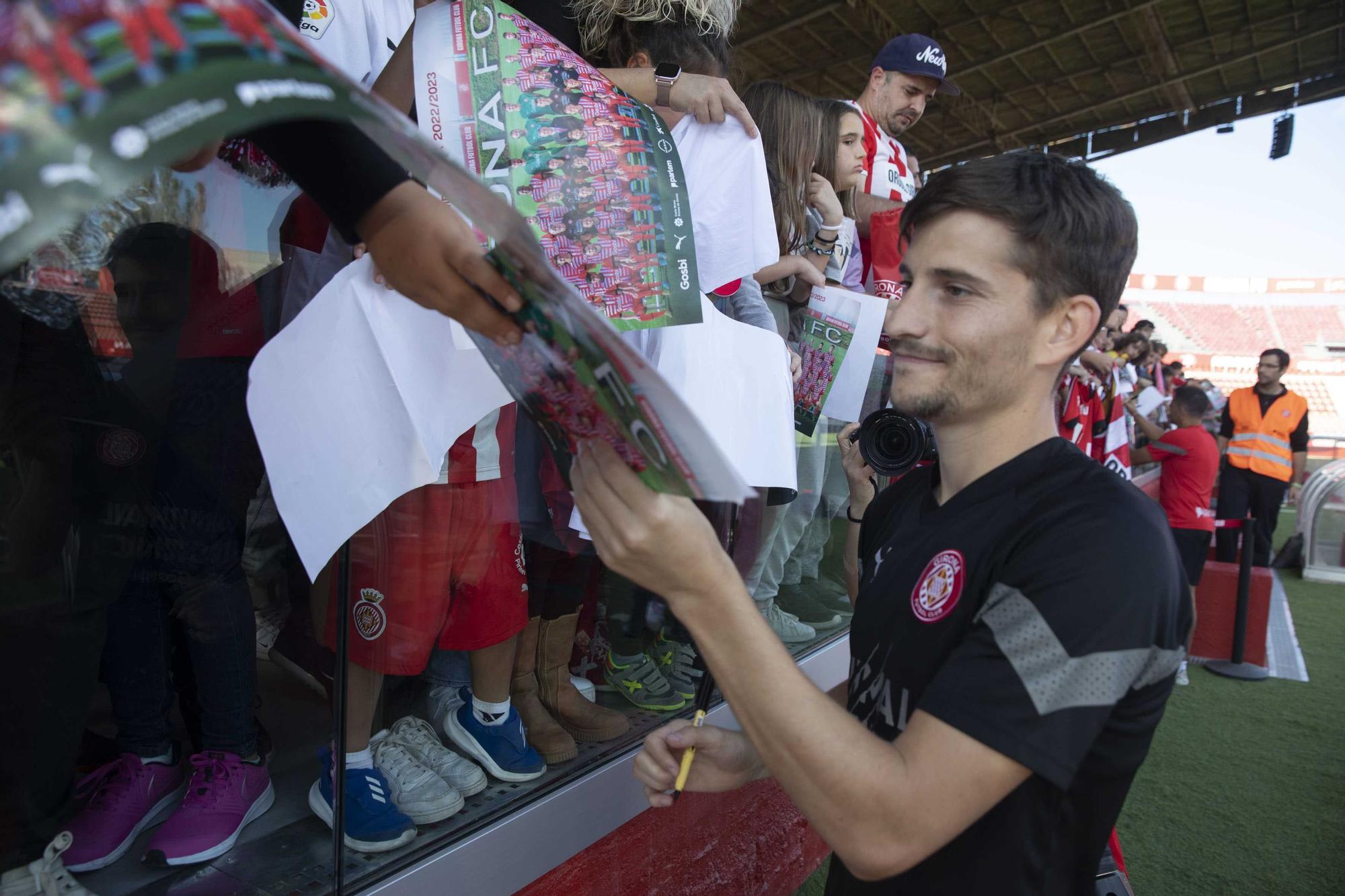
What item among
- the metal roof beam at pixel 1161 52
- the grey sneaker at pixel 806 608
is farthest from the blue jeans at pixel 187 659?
the metal roof beam at pixel 1161 52

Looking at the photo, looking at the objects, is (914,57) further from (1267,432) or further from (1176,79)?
(1176,79)

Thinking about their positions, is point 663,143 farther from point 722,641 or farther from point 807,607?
point 807,607

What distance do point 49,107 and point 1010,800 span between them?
3.06 feet

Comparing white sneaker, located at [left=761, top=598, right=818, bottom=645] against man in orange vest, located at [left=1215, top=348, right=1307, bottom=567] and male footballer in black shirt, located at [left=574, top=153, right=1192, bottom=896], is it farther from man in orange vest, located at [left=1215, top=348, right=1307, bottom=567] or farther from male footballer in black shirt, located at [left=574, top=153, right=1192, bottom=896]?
man in orange vest, located at [left=1215, top=348, right=1307, bottom=567]

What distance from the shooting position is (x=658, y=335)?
54.0 inches

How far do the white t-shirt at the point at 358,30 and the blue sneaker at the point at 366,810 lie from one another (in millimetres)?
1035

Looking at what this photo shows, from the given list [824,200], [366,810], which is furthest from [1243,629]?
[366,810]

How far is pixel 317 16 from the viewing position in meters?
1.32

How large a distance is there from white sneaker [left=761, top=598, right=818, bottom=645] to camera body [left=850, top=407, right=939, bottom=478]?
719 millimetres

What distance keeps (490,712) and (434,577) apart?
31 centimetres

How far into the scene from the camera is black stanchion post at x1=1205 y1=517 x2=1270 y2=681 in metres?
4.51

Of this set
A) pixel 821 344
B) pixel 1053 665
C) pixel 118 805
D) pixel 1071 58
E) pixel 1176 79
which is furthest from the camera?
pixel 1176 79

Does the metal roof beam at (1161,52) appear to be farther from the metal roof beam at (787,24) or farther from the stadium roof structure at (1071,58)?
the metal roof beam at (787,24)

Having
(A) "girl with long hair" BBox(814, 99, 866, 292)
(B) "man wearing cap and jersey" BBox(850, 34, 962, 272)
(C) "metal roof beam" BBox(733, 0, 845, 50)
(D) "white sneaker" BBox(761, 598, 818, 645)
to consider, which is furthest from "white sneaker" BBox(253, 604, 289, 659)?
(C) "metal roof beam" BBox(733, 0, 845, 50)
